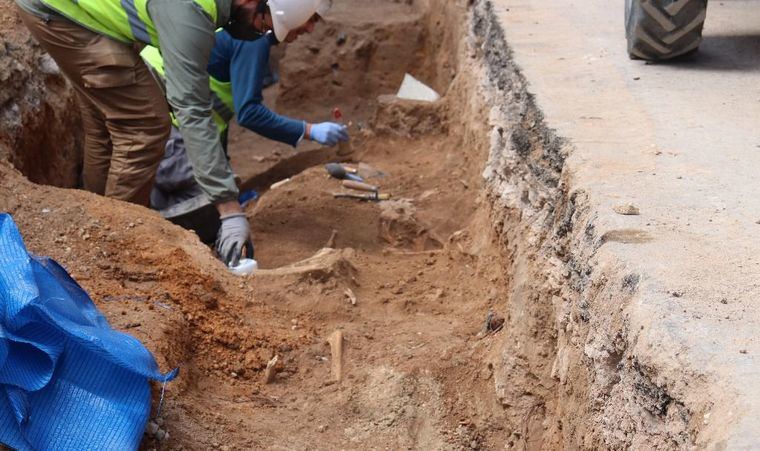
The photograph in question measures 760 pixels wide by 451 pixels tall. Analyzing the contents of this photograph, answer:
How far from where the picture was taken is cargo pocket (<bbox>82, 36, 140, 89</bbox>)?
4391mm

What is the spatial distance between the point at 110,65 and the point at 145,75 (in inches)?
7.6

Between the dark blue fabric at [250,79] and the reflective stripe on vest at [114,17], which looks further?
the dark blue fabric at [250,79]

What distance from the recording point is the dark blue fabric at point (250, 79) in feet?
16.2

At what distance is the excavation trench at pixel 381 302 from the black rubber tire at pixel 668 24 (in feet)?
2.00

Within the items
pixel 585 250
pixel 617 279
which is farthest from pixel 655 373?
pixel 585 250

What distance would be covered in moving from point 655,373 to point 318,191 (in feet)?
12.7

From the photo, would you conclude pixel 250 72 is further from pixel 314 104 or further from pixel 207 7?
pixel 314 104

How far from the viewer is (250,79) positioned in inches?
196

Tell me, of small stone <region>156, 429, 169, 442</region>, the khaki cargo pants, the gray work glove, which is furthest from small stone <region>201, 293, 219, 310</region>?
the khaki cargo pants

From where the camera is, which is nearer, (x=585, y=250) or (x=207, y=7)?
(x=585, y=250)

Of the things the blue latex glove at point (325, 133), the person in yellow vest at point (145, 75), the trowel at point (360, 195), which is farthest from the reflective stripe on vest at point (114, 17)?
the trowel at point (360, 195)

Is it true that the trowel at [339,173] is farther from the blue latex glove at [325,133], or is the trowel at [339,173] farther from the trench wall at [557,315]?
the trench wall at [557,315]

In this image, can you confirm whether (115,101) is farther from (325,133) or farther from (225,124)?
(325,133)

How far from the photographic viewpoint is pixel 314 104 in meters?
7.77
